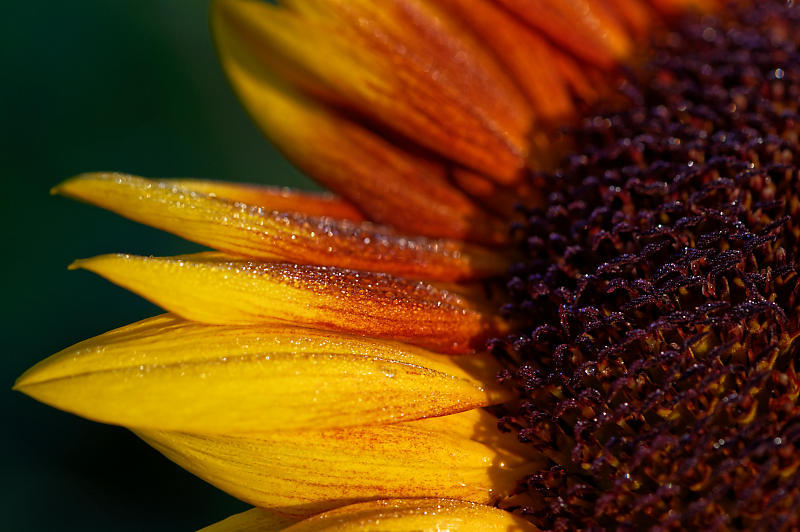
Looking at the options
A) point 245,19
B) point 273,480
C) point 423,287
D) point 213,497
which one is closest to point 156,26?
point 245,19

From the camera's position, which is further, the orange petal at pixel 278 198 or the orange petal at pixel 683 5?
the orange petal at pixel 683 5

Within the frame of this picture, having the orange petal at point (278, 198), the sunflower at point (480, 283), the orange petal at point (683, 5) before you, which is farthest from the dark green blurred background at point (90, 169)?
the orange petal at point (683, 5)

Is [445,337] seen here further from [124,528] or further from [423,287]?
[124,528]

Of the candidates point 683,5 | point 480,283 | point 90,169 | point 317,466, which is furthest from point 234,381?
point 90,169

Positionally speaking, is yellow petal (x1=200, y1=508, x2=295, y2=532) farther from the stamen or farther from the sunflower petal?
the sunflower petal

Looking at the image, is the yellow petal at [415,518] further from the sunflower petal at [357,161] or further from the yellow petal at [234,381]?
the sunflower petal at [357,161]

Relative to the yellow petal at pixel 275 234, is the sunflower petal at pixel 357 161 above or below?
above
